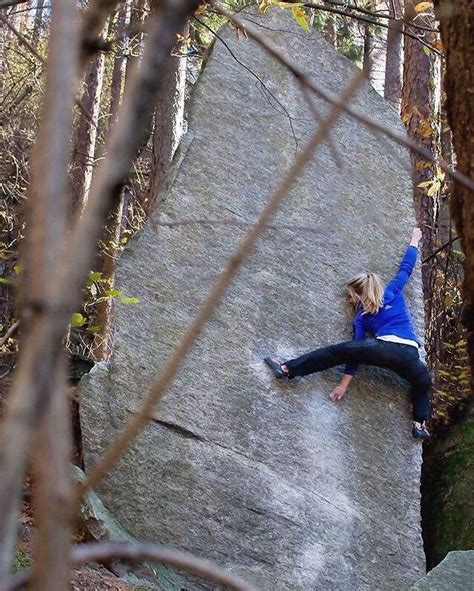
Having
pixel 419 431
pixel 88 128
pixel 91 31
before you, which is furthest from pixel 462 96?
pixel 88 128

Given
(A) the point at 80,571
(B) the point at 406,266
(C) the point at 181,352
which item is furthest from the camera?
(B) the point at 406,266

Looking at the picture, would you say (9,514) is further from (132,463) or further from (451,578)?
(132,463)

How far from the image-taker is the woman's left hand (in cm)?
560

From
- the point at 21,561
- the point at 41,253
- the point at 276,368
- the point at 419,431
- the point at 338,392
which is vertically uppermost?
the point at 41,253

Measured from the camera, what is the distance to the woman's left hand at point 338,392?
18.4 ft

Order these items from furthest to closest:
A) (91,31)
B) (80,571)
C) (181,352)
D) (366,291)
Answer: (366,291) → (80,571) → (91,31) → (181,352)

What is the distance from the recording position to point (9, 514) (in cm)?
53

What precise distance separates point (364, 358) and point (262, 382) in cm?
68

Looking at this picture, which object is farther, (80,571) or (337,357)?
(337,357)

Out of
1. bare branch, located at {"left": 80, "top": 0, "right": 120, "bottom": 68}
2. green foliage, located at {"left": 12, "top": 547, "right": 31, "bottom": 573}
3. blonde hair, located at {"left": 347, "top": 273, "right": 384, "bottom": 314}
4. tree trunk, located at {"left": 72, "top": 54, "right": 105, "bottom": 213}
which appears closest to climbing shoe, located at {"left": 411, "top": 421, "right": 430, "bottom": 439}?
blonde hair, located at {"left": 347, "top": 273, "right": 384, "bottom": 314}

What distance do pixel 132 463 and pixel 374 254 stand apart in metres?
2.25

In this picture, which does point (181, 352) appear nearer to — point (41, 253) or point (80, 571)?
point (41, 253)

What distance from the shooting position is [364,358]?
555cm

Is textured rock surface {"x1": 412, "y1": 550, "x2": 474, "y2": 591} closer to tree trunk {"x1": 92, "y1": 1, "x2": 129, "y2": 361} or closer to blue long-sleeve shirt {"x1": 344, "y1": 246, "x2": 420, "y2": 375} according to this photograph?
blue long-sleeve shirt {"x1": 344, "y1": 246, "x2": 420, "y2": 375}
